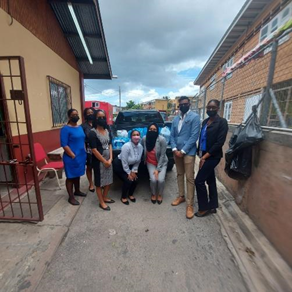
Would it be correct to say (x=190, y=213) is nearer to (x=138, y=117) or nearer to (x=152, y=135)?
(x=152, y=135)

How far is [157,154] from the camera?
10.5 ft

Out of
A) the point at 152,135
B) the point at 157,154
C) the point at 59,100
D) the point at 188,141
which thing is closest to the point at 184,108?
the point at 188,141

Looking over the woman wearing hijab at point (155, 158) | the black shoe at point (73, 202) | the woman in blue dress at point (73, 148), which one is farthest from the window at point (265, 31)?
the black shoe at point (73, 202)

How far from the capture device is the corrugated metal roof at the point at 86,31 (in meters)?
4.71

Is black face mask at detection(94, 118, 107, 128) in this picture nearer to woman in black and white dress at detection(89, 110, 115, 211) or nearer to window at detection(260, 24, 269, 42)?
woman in black and white dress at detection(89, 110, 115, 211)

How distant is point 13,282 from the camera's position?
1.66 m

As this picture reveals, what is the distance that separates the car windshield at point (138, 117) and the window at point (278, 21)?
4573 millimetres

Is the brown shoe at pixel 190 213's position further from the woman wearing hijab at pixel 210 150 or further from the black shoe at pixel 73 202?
the black shoe at pixel 73 202

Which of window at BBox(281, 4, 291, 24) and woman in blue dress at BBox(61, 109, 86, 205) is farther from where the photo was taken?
window at BBox(281, 4, 291, 24)

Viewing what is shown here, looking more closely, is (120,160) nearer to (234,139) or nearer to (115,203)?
(115,203)

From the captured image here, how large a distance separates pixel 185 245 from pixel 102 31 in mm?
6381

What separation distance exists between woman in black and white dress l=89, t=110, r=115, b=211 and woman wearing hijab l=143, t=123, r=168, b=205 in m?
0.74

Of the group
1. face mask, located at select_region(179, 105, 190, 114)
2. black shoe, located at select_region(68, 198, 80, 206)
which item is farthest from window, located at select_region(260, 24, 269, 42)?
black shoe, located at select_region(68, 198, 80, 206)

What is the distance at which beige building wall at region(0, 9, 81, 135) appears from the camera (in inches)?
126
